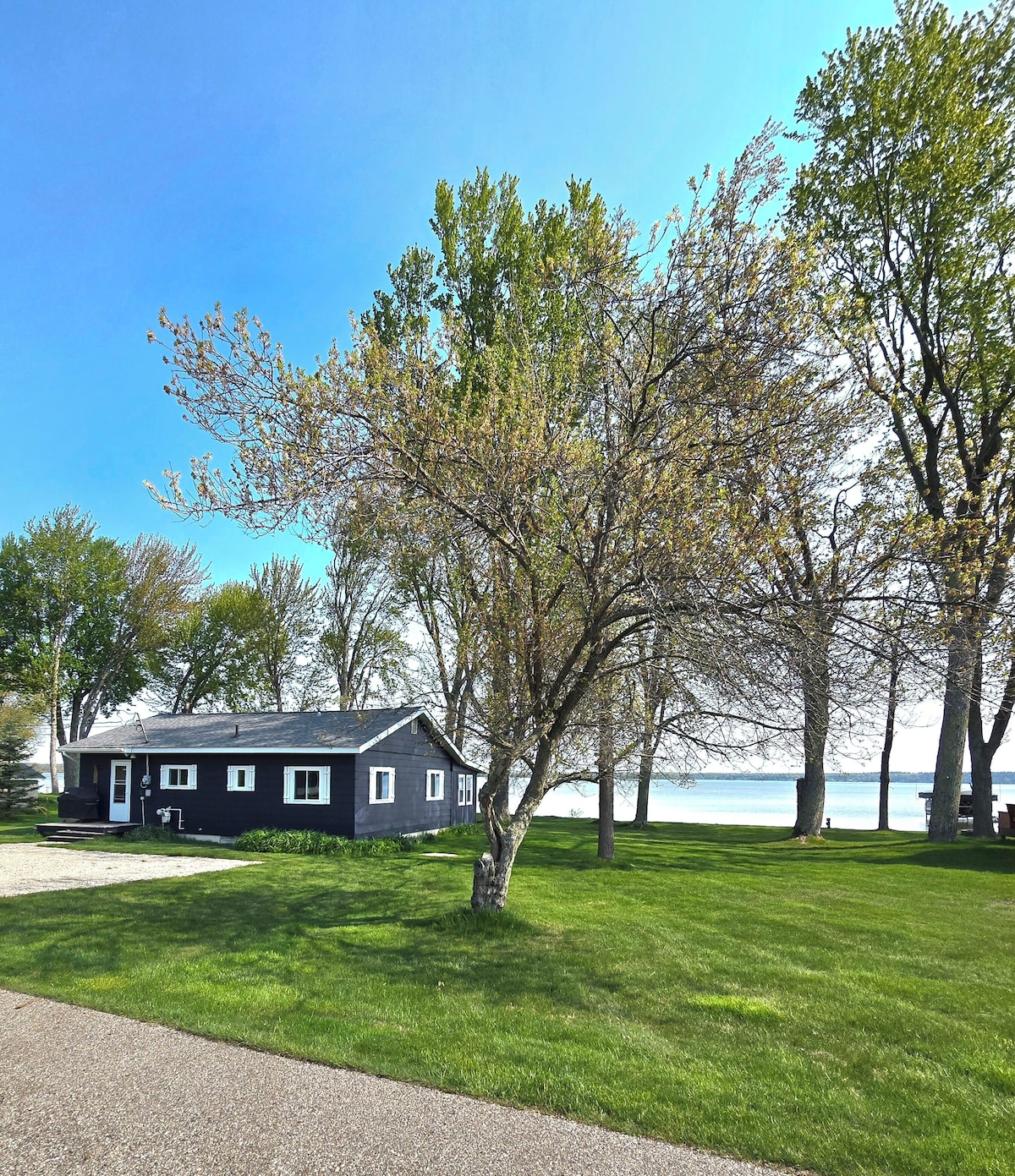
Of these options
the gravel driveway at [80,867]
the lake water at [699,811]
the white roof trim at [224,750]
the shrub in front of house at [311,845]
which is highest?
the white roof trim at [224,750]

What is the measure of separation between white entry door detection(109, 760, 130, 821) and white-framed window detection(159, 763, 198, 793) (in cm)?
144

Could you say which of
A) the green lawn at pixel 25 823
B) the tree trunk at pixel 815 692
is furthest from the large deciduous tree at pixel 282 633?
the tree trunk at pixel 815 692

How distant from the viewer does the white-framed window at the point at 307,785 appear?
18.4 metres

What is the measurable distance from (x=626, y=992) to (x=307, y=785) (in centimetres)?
1404

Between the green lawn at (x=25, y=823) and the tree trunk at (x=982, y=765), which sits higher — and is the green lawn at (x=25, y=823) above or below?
below

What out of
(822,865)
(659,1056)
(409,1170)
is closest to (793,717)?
(659,1056)

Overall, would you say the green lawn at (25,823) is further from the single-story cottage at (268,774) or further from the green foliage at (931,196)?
the green foliage at (931,196)

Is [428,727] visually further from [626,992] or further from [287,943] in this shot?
[626,992]

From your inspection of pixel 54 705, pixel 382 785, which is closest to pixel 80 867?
pixel 382 785

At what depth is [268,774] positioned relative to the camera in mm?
19000

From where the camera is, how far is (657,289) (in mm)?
7102

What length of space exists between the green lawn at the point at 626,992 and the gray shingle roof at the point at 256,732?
6710mm

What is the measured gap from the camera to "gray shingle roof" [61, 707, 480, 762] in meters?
18.5

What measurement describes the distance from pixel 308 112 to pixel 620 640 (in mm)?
8792
